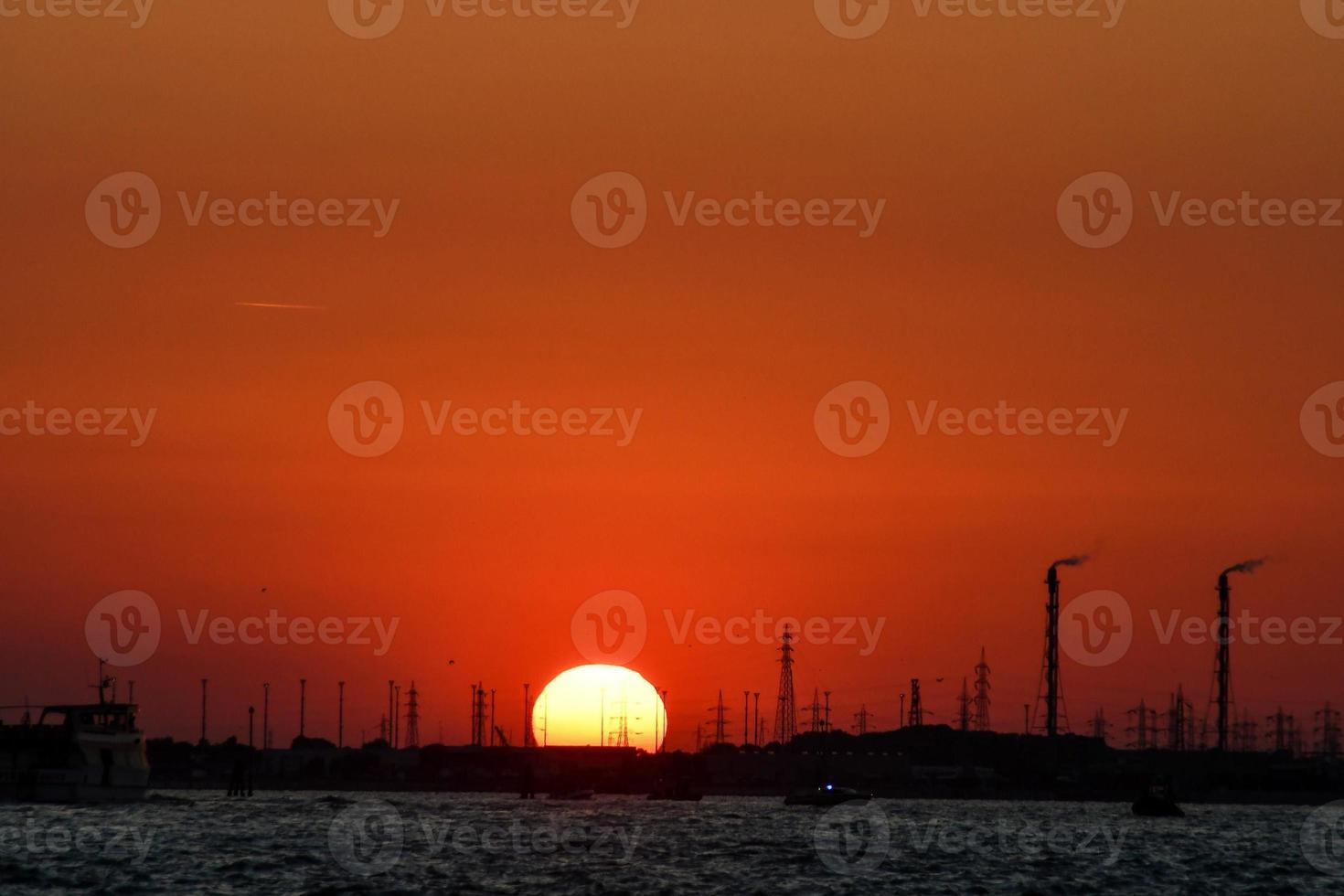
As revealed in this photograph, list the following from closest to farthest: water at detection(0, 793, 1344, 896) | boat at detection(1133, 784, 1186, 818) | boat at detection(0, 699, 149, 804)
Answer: water at detection(0, 793, 1344, 896)
boat at detection(0, 699, 149, 804)
boat at detection(1133, 784, 1186, 818)

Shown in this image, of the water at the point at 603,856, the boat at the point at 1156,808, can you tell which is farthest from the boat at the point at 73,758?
the boat at the point at 1156,808

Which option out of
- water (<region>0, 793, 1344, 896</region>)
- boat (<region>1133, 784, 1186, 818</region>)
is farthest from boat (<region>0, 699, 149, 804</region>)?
boat (<region>1133, 784, 1186, 818</region>)

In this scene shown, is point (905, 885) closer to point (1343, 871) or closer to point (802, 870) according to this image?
point (802, 870)

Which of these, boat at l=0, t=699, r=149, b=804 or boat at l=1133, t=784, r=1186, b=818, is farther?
boat at l=1133, t=784, r=1186, b=818

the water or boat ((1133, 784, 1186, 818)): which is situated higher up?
the water

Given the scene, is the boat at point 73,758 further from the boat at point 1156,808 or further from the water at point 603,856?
the boat at point 1156,808

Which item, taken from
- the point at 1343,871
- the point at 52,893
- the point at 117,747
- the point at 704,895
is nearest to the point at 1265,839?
the point at 1343,871

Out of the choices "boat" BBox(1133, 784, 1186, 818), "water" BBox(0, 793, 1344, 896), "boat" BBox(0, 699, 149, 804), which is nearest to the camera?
"water" BBox(0, 793, 1344, 896)

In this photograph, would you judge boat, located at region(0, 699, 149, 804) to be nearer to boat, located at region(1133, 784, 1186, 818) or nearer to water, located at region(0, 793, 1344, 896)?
water, located at region(0, 793, 1344, 896)
